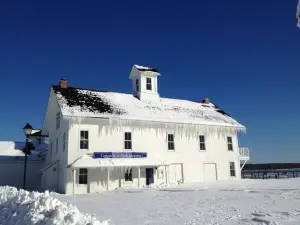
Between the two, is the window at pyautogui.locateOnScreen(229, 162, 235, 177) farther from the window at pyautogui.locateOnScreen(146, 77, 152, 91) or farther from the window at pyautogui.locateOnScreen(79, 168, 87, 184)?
the window at pyautogui.locateOnScreen(79, 168, 87, 184)

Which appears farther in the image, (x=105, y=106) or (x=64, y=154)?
(x=105, y=106)

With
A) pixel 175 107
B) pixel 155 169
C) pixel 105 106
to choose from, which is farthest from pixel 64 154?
pixel 175 107

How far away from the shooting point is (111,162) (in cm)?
2262

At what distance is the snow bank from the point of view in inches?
282

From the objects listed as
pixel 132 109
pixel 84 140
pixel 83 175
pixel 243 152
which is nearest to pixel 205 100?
pixel 243 152

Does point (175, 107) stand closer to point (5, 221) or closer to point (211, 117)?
point (211, 117)

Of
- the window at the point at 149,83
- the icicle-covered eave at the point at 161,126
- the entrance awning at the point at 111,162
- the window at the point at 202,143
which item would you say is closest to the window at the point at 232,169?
the icicle-covered eave at the point at 161,126

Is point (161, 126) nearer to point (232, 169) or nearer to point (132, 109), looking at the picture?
point (132, 109)

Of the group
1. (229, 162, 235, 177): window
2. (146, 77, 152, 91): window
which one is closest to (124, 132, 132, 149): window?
(146, 77, 152, 91): window

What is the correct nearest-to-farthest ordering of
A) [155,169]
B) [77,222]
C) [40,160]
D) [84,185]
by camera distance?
[77,222], [84,185], [155,169], [40,160]

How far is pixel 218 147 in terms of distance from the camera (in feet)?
95.8

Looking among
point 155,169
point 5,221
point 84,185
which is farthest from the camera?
point 155,169

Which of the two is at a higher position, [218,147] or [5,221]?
[218,147]

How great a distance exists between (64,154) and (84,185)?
2866mm
